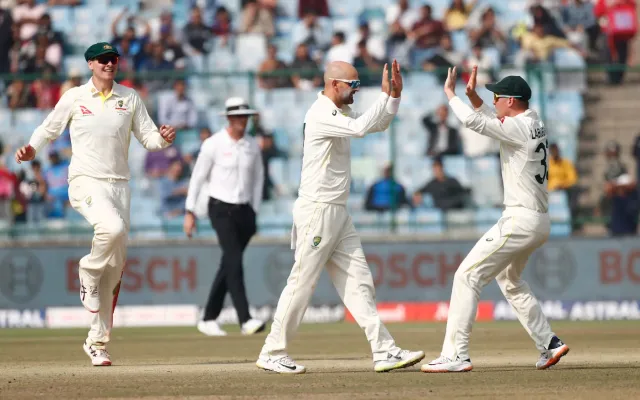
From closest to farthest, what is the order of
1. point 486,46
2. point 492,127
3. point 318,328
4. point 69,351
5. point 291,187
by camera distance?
point 492,127
point 69,351
point 318,328
point 291,187
point 486,46

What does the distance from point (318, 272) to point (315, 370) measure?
83 centimetres

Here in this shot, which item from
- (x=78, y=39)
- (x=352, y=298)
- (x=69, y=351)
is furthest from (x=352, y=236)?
(x=78, y=39)

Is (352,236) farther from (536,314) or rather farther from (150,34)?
(150,34)

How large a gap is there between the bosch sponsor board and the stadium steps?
130 centimetres

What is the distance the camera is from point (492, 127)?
8875 millimetres

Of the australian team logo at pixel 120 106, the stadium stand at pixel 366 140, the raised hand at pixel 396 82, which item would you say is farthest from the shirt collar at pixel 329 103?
the stadium stand at pixel 366 140

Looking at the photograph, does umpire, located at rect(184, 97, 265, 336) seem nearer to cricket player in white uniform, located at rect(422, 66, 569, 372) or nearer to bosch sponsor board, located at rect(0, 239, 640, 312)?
bosch sponsor board, located at rect(0, 239, 640, 312)

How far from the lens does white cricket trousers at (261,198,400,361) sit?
893 centimetres

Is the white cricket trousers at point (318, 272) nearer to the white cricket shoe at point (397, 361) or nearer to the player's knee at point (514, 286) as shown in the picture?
the white cricket shoe at point (397, 361)

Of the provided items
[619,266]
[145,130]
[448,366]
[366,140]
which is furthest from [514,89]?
[366,140]

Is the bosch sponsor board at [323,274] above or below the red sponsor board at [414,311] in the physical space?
above

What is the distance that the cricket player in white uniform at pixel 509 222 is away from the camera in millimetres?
8922

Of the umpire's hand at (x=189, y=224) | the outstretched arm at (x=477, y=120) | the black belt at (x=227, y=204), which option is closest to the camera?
the outstretched arm at (x=477, y=120)

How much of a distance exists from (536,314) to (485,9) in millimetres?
13542
